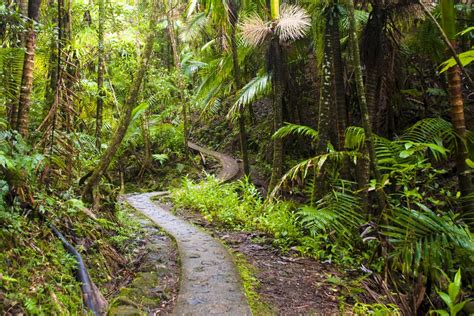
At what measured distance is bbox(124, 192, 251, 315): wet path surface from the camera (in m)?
3.54

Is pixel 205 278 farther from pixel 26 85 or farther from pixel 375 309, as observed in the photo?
pixel 26 85

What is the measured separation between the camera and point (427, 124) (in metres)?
4.94

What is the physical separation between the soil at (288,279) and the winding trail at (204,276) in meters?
0.30

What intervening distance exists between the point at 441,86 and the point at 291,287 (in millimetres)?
7270

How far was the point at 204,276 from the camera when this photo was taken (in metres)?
4.30

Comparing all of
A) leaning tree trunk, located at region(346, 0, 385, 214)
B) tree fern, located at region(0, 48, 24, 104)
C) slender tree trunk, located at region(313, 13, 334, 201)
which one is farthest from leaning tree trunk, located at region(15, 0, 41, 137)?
slender tree trunk, located at region(313, 13, 334, 201)

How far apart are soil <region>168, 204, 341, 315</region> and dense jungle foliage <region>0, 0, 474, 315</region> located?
19 cm

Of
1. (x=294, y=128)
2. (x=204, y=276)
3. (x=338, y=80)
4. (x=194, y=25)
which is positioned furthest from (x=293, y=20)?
(x=194, y=25)

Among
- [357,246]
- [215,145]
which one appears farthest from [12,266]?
[215,145]

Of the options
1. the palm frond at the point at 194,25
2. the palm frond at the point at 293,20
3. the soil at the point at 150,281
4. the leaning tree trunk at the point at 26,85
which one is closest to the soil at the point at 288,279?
the soil at the point at 150,281

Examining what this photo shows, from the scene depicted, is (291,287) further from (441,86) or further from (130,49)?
(130,49)

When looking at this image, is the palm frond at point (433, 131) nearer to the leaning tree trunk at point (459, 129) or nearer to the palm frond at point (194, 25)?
the leaning tree trunk at point (459, 129)

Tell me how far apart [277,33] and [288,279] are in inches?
204

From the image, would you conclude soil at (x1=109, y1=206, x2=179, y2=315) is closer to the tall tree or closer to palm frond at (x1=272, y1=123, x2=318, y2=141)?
the tall tree
